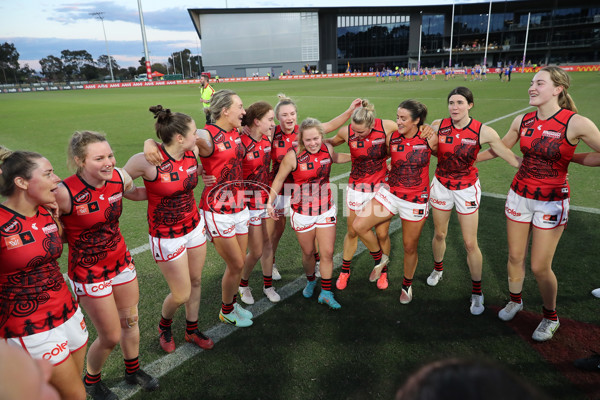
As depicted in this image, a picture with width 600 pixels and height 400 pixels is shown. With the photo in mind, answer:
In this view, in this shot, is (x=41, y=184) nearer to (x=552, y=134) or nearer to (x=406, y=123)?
(x=406, y=123)

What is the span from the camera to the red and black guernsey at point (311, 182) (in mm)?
4379

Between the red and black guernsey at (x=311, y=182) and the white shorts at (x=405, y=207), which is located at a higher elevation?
the red and black guernsey at (x=311, y=182)

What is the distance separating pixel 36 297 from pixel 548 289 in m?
4.42

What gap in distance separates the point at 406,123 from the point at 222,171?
210 centimetres

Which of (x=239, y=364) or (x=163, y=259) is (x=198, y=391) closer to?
(x=239, y=364)

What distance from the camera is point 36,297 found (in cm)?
244

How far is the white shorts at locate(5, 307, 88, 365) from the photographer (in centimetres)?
240

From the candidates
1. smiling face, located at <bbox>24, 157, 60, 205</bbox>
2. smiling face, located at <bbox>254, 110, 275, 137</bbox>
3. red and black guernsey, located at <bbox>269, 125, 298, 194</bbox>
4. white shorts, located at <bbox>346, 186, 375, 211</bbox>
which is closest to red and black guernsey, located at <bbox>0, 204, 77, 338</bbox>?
smiling face, located at <bbox>24, 157, 60, 205</bbox>

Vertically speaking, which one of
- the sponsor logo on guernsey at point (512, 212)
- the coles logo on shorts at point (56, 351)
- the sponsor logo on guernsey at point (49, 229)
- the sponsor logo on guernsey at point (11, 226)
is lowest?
the coles logo on shorts at point (56, 351)

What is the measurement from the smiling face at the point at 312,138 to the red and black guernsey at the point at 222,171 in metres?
0.74

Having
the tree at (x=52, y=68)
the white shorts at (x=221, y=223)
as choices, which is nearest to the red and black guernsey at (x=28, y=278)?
→ the white shorts at (x=221, y=223)

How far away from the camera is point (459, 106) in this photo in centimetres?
417

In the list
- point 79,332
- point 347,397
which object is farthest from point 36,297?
point 347,397

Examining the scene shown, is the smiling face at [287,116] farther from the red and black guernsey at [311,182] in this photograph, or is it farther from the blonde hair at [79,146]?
the blonde hair at [79,146]
